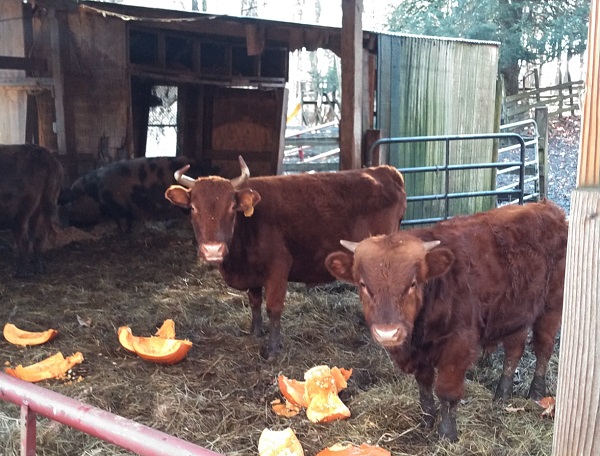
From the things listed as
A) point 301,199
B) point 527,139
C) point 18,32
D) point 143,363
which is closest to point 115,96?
point 18,32

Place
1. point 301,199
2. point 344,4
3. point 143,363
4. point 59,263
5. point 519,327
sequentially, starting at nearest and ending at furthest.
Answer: point 519,327, point 143,363, point 301,199, point 344,4, point 59,263

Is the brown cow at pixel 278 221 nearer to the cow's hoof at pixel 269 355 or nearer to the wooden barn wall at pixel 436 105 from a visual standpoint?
the cow's hoof at pixel 269 355

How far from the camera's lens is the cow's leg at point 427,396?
4.04 metres

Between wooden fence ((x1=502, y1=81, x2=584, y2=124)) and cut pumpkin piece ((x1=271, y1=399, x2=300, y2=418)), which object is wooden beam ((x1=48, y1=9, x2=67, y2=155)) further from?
wooden fence ((x1=502, y1=81, x2=584, y2=124))

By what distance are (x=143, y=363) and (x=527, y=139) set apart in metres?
9.28

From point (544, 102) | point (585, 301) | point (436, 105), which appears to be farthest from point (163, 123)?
point (544, 102)

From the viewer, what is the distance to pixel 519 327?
14.2ft

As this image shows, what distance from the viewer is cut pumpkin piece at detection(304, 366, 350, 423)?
13.4 feet

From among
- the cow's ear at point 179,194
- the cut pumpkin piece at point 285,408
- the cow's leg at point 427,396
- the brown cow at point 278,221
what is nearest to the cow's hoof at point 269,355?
the brown cow at point 278,221

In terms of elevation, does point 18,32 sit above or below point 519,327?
above

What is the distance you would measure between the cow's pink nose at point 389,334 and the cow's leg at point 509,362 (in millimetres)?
1470

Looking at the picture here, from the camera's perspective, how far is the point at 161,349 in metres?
5.19

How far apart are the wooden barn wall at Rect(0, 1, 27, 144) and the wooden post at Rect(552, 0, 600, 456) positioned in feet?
36.3

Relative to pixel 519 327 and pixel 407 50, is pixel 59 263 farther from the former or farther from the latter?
pixel 519 327
